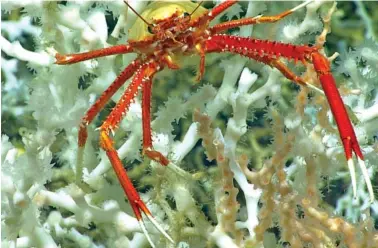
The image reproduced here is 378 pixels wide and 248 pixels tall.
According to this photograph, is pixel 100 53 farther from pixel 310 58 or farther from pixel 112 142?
pixel 310 58

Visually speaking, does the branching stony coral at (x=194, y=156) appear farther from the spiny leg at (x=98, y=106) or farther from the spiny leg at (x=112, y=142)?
the spiny leg at (x=112, y=142)

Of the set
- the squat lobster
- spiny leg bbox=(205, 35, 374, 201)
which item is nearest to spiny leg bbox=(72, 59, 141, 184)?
the squat lobster

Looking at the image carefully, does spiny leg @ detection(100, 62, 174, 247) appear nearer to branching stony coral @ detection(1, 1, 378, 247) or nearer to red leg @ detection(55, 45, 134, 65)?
red leg @ detection(55, 45, 134, 65)

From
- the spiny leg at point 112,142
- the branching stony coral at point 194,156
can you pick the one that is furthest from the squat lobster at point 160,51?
the branching stony coral at point 194,156

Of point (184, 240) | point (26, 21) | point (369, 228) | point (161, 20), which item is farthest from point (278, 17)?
point (26, 21)

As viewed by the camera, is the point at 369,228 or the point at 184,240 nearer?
the point at 369,228

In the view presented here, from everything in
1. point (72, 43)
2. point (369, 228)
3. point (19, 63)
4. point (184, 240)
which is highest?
point (19, 63)

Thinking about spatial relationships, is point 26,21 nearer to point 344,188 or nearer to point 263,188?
point 263,188
